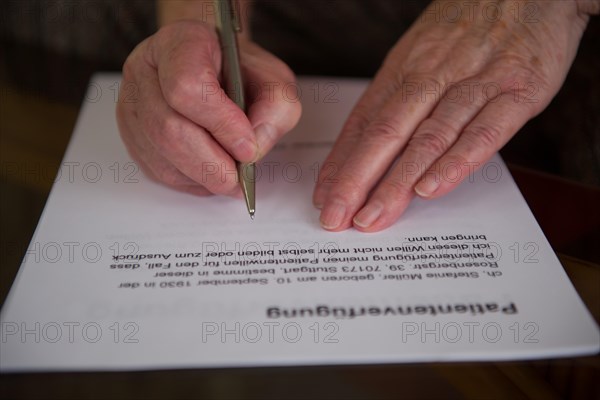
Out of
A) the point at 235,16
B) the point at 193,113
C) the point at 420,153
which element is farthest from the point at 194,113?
the point at 420,153

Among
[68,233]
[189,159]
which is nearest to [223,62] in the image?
[189,159]

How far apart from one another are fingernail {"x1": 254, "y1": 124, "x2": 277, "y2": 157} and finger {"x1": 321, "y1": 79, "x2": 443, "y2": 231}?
0.27ft

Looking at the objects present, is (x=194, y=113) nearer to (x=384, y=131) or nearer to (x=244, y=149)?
(x=244, y=149)

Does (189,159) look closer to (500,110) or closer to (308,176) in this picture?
(308,176)

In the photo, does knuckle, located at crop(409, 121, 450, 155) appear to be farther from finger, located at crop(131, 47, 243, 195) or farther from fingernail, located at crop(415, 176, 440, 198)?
Result: finger, located at crop(131, 47, 243, 195)

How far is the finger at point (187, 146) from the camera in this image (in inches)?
25.5

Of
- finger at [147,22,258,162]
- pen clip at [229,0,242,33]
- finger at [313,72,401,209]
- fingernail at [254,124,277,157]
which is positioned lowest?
finger at [313,72,401,209]

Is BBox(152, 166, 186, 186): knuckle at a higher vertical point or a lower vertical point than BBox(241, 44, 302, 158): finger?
lower

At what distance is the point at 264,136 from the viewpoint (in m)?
0.67

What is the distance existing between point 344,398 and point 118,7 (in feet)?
2.63

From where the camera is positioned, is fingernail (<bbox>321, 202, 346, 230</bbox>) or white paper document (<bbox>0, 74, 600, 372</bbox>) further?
fingernail (<bbox>321, 202, 346, 230</bbox>)

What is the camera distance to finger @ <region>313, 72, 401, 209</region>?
27.1 inches

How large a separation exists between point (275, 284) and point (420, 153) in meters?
0.24

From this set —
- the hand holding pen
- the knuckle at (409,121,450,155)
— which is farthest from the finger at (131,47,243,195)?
the knuckle at (409,121,450,155)
